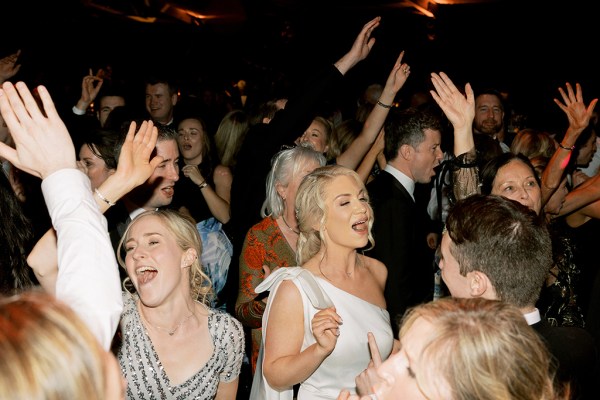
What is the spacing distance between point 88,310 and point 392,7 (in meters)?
12.1

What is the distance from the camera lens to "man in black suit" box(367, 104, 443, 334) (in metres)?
3.43

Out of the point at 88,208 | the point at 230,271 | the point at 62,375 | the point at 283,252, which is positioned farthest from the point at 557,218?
the point at 62,375

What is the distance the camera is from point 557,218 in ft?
12.0

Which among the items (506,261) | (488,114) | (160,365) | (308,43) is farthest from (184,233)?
(308,43)

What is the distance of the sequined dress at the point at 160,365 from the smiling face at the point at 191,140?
2.45 meters

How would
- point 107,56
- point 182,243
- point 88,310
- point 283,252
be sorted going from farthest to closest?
point 107,56 < point 283,252 < point 182,243 < point 88,310

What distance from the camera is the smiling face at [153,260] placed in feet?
8.21

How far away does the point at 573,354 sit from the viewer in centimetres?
182

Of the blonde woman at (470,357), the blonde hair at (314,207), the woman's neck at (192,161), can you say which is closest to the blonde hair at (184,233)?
the blonde hair at (314,207)

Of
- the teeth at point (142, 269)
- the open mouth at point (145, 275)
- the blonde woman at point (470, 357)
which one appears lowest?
the blonde woman at point (470, 357)

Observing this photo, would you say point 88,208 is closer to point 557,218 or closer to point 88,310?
point 88,310

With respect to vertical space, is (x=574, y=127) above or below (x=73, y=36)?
below

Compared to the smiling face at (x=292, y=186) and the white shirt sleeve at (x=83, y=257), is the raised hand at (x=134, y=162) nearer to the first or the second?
the white shirt sleeve at (x=83, y=257)

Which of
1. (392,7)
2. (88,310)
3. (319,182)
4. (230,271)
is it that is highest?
(392,7)
